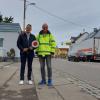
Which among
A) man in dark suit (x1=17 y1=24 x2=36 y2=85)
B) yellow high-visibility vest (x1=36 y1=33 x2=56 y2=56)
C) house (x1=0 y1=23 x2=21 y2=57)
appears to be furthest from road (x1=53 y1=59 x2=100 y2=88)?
house (x1=0 y1=23 x2=21 y2=57)

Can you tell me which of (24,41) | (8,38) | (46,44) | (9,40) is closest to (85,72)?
(24,41)

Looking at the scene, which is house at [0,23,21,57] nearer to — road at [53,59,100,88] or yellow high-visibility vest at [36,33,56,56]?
road at [53,59,100,88]

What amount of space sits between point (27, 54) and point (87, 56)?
46613 millimetres

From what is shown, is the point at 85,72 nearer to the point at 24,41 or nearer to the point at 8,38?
the point at 24,41

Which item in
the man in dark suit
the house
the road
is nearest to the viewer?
the man in dark suit

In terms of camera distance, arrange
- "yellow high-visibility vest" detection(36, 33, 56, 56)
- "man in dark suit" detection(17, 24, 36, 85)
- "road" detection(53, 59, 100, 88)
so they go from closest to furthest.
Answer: "yellow high-visibility vest" detection(36, 33, 56, 56)
"man in dark suit" detection(17, 24, 36, 85)
"road" detection(53, 59, 100, 88)

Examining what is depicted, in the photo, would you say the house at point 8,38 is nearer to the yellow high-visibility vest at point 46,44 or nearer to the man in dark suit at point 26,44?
the man in dark suit at point 26,44

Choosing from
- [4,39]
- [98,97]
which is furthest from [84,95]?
[4,39]

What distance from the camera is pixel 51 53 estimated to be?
1199 cm

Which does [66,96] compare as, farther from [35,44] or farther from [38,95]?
[35,44]

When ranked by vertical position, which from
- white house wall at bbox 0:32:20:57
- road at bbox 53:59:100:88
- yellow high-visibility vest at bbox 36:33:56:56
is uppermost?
white house wall at bbox 0:32:20:57

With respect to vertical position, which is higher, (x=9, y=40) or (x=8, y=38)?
(x=8, y=38)

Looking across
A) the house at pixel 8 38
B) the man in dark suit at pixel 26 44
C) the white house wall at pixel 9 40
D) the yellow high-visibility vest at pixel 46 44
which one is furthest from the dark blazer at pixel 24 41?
the white house wall at pixel 9 40

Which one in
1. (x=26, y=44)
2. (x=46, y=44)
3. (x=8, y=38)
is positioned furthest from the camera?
(x=8, y=38)
